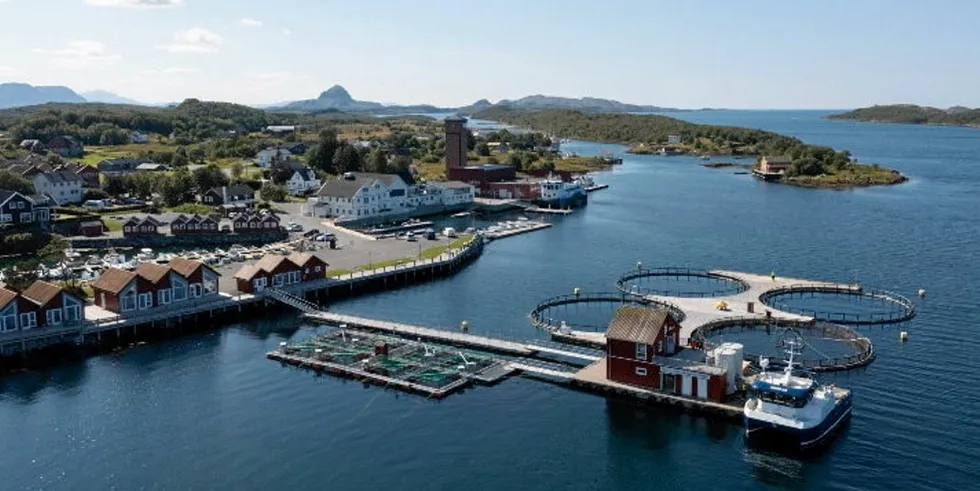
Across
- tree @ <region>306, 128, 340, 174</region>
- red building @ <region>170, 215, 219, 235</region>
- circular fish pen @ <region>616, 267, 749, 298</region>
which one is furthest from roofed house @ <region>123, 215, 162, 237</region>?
tree @ <region>306, 128, 340, 174</region>

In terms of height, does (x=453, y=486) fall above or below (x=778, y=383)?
below

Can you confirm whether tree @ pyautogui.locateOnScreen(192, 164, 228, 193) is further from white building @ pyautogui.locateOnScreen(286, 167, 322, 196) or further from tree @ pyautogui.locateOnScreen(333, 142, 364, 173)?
tree @ pyautogui.locateOnScreen(333, 142, 364, 173)

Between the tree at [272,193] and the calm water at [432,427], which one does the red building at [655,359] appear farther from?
the tree at [272,193]

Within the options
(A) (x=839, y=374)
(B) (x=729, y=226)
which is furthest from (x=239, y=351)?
(B) (x=729, y=226)

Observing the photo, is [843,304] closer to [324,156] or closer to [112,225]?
[112,225]

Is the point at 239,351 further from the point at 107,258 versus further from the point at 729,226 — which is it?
the point at 729,226

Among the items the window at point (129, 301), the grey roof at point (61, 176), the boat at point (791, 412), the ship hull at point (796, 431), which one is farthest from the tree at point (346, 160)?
the ship hull at point (796, 431)
